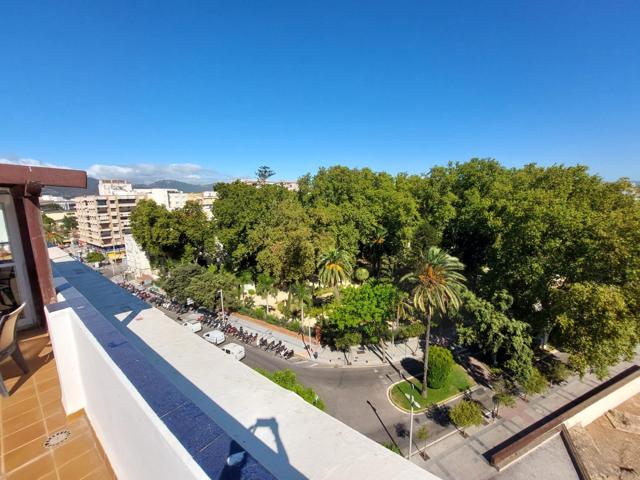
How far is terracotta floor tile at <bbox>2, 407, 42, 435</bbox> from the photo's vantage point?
3757mm

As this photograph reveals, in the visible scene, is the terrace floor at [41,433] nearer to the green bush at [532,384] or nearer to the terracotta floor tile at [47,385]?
the terracotta floor tile at [47,385]

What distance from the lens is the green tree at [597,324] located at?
13617mm

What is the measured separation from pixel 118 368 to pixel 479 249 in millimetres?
33402

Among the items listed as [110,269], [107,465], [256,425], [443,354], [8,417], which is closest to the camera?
[256,425]

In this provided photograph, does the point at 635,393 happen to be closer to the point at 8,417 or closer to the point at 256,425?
the point at 256,425

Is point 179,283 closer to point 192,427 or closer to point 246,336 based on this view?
point 246,336

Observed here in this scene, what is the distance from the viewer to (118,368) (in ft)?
9.27

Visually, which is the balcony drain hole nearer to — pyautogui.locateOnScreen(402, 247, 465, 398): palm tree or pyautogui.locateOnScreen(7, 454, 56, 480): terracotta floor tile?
pyautogui.locateOnScreen(7, 454, 56, 480): terracotta floor tile

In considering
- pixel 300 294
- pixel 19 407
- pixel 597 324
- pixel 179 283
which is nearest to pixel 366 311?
pixel 300 294

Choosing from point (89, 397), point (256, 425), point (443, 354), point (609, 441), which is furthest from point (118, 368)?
point (609, 441)

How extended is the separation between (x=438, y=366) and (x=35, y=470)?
60.4 ft

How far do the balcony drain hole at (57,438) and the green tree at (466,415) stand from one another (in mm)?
16478

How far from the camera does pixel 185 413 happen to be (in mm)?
2375

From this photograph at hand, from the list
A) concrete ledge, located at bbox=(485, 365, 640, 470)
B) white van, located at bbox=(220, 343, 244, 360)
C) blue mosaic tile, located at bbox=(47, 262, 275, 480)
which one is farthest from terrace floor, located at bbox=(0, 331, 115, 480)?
white van, located at bbox=(220, 343, 244, 360)
